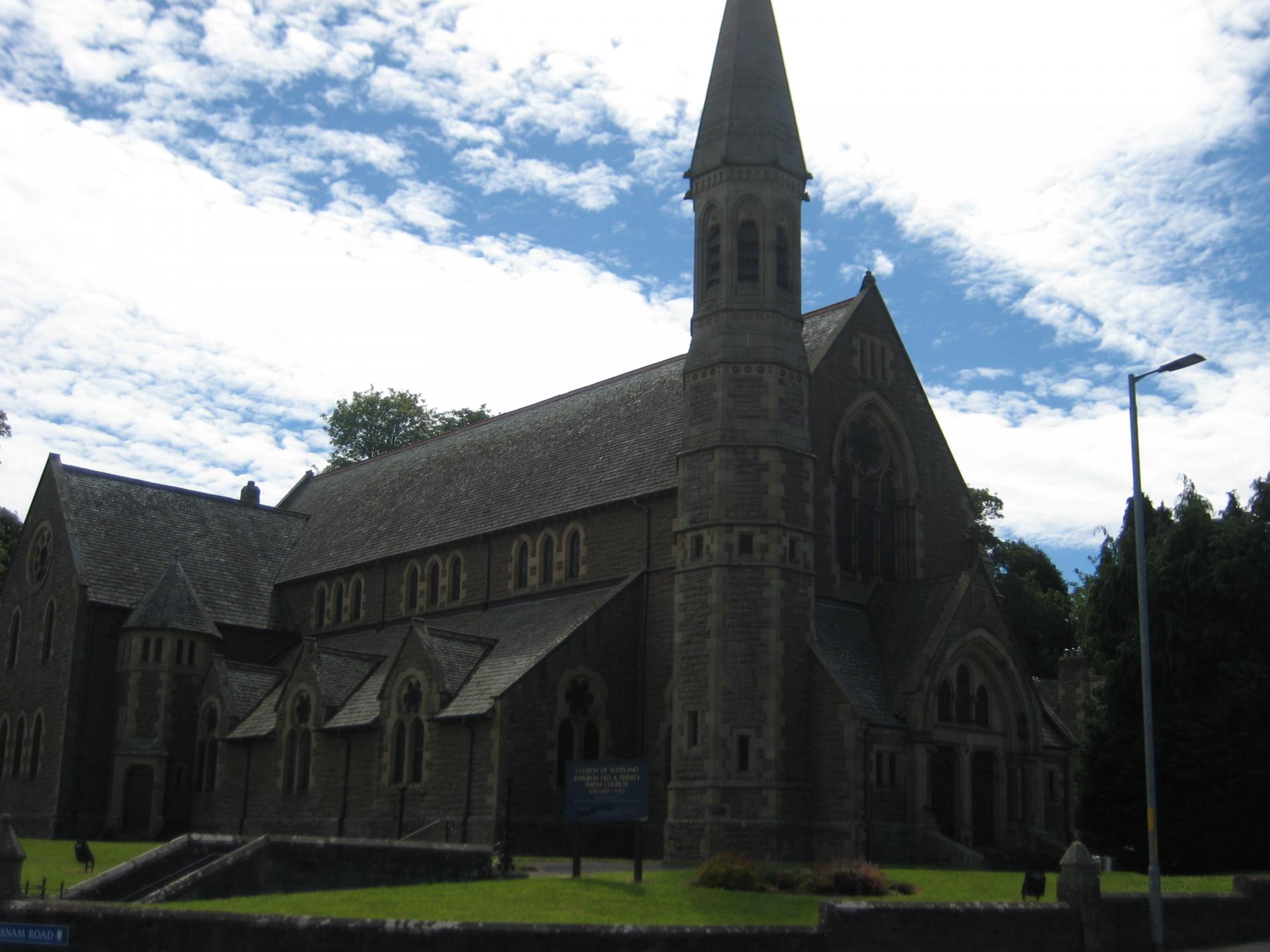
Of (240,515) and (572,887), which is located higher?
(240,515)

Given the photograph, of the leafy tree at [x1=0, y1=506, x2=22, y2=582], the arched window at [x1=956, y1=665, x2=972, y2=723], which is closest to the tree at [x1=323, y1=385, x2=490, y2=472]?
the leafy tree at [x1=0, y1=506, x2=22, y2=582]

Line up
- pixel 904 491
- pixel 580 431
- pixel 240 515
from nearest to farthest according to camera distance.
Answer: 1. pixel 904 491
2. pixel 580 431
3. pixel 240 515

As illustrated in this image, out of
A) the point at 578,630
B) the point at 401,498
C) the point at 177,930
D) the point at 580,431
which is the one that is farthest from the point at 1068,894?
the point at 401,498

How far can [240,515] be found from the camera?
5909cm

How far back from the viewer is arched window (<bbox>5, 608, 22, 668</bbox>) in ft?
177

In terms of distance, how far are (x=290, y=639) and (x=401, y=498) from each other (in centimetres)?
719

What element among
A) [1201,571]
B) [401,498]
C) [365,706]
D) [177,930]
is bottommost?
[177,930]

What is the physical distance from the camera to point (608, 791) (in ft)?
87.2

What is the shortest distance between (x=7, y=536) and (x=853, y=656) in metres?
57.1

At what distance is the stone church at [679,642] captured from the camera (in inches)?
1340

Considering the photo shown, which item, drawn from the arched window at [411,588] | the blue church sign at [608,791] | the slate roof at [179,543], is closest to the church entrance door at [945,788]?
the blue church sign at [608,791]

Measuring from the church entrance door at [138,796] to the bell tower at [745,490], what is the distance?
21.9 meters

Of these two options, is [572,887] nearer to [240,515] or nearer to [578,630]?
[578,630]

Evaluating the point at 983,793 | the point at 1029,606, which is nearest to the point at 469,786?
the point at 983,793
